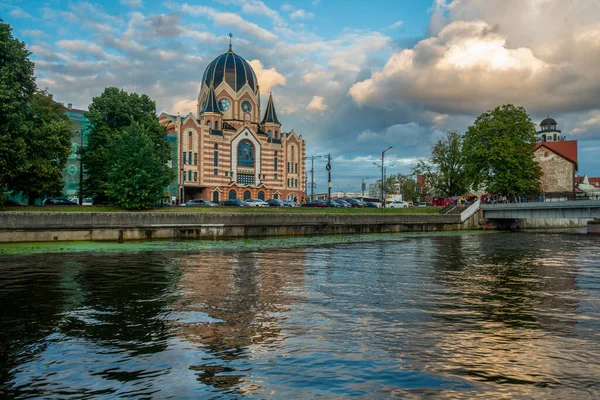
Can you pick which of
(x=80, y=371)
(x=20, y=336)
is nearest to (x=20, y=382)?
(x=80, y=371)

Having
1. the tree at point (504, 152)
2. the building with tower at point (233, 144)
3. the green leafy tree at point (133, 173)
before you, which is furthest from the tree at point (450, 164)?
the green leafy tree at point (133, 173)

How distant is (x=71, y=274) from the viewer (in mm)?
21656

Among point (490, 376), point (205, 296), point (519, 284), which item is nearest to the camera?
point (490, 376)

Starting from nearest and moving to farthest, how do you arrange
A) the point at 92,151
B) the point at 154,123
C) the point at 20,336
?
the point at 20,336 → the point at 92,151 → the point at 154,123

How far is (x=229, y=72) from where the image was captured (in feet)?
366

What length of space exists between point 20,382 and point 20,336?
129 inches

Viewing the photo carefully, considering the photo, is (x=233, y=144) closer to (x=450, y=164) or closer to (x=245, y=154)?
(x=245, y=154)

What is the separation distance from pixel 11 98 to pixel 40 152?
20.9ft

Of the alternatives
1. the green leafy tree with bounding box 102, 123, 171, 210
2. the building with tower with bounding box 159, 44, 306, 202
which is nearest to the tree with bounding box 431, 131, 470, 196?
the building with tower with bounding box 159, 44, 306, 202

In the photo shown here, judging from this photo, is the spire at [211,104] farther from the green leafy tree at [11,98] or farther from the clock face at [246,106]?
the green leafy tree at [11,98]

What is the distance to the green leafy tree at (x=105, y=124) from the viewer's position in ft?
188

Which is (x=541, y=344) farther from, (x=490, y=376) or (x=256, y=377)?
(x=256, y=377)

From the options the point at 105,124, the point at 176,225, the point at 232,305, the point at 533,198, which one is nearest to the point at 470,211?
the point at 533,198

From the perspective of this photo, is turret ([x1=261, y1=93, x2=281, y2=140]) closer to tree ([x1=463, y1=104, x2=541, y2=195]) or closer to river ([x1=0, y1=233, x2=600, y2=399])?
tree ([x1=463, y1=104, x2=541, y2=195])
